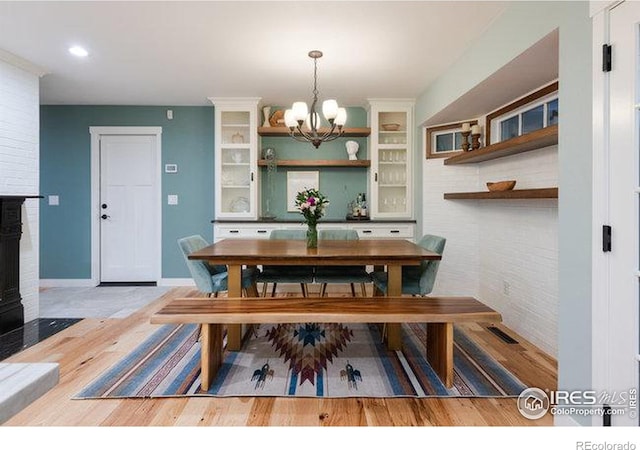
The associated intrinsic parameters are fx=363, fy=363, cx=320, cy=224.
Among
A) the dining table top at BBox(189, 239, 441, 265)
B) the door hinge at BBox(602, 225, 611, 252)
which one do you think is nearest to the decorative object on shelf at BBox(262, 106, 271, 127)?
the dining table top at BBox(189, 239, 441, 265)

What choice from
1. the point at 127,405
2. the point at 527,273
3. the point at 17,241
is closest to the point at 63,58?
the point at 17,241

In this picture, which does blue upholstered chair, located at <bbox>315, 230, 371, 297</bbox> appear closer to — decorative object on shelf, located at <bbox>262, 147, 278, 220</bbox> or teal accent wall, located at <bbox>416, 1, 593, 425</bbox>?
decorative object on shelf, located at <bbox>262, 147, 278, 220</bbox>

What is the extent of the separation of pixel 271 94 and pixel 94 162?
2.67 m

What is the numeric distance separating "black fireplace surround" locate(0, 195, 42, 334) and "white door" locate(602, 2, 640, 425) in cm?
422

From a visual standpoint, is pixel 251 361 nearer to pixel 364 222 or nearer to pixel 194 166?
pixel 364 222

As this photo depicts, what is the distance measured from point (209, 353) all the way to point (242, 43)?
243cm

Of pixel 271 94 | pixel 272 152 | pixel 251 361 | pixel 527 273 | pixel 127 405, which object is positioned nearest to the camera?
pixel 127 405

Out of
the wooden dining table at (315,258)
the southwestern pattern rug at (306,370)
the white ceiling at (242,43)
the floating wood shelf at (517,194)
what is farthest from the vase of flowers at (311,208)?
the floating wood shelf at (517,194)

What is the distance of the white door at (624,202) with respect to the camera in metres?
1.44

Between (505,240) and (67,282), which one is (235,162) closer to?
(67,282)

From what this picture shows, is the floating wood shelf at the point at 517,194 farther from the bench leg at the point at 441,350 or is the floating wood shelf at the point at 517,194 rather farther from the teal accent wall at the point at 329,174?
the teal accent wall at the point at 329,174

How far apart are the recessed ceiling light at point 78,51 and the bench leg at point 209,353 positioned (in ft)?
8.92
